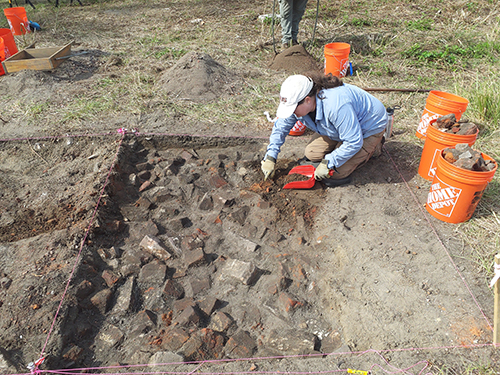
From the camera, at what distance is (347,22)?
28.8 feet

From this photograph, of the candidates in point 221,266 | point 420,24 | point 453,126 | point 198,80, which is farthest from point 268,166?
point 420,24

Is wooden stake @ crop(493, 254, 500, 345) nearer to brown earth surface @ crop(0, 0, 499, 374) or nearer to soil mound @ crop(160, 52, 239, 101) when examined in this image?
brown earth surface @ crop(0, 0, 499, 374)

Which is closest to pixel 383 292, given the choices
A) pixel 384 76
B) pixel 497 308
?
pixel 497 308

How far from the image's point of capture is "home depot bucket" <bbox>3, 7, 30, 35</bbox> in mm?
8078

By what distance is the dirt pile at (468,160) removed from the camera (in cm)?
311

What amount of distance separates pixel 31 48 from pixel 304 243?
6875 millimetres

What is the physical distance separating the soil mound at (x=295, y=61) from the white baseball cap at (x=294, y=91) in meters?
3.73

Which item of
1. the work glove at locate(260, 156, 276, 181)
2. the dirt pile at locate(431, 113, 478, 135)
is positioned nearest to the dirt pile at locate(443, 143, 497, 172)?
the dirt pile at locate(431, 113, 478, 135)

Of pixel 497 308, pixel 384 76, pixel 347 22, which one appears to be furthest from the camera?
pixel 347 22

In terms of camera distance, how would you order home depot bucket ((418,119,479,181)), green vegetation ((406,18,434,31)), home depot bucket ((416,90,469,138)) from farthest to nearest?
green vegetation ((406,18,434,31)), home depot bucket ((416,90,469,138)), home depot bucket ((418,119,479,181))

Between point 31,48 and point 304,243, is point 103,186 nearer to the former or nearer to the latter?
point 304,243

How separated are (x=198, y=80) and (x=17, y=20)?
5.52 meters

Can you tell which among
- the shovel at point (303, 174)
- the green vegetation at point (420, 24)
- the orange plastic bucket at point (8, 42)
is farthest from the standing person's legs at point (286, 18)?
the orange plastic bucket at point (8, 42)

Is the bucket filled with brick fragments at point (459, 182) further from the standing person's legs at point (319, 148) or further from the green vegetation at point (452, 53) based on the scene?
the green vegetation at point (452, 53)
